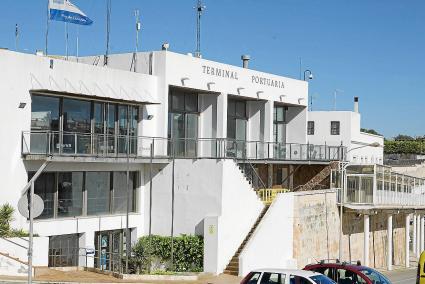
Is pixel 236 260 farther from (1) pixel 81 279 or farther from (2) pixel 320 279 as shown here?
(2) pixel 320 279

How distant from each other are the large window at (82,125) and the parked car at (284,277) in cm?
1197

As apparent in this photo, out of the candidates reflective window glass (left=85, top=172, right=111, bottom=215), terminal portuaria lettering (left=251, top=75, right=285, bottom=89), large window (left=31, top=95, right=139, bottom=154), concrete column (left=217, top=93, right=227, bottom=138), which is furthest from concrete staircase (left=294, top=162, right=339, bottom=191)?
reflective window glass (left=85, top=172, right=111, bottom=215)

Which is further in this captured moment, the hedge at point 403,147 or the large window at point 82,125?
the hedge at point 403,147

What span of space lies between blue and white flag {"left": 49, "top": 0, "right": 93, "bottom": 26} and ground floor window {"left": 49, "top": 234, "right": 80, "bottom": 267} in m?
9.66

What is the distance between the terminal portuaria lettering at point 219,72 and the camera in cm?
3666

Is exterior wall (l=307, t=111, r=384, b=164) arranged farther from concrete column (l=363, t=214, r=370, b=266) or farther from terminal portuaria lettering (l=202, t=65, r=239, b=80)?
terminal portuaria lettering (l=202, t=65, r=239, b=80)

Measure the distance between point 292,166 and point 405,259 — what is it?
14.4m

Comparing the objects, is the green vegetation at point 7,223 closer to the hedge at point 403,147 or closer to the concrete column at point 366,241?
the concrete column at point 366,241

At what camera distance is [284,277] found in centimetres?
1856

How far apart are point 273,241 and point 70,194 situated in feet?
31.8

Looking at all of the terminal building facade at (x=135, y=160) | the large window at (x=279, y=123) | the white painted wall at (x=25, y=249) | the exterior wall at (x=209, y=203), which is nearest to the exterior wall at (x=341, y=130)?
the large window at (x=279, y=123)

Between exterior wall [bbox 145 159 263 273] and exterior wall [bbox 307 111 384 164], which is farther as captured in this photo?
exterior wall [bbox 307 111 384 164]

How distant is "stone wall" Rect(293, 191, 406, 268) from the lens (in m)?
36.0

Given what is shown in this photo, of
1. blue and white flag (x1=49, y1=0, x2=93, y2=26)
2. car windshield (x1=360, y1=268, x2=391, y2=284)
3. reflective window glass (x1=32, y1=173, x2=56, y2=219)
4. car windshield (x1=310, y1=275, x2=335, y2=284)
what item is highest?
blue and white flag (x1=49, y1=0, x2=93, y2=26)
